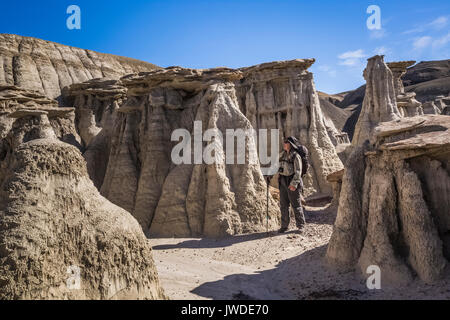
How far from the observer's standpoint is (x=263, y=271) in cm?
571

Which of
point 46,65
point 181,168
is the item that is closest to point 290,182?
point 181,168

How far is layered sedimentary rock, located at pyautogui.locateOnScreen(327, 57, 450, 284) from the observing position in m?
4.23

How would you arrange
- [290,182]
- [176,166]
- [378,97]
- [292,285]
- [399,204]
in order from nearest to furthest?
[399,204]
[292,285]
[290,182]
[176,166]
[378,97]

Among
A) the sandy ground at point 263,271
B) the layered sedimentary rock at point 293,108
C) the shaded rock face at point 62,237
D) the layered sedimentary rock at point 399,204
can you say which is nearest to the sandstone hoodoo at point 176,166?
the sandy ground at point 263,271

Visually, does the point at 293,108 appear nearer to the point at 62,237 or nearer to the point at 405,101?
the point at 405,101

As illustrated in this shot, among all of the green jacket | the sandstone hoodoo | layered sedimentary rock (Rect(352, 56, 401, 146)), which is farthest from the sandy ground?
layered sedimentary rock (Rect(352, 56, 401, 146))

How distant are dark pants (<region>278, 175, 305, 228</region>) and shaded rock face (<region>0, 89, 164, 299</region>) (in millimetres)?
4883

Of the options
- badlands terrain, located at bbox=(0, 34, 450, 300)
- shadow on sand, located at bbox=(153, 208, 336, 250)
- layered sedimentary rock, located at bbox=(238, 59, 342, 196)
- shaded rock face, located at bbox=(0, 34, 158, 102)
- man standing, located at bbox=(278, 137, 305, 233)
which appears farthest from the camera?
shaded rock face, located at bbox=(0, 34, 158, 102)

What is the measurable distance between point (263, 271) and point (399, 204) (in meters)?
2.47

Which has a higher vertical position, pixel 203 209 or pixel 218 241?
pixel 203 209

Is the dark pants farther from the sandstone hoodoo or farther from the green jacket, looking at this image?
the sandstone hoodoo

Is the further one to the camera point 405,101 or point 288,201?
point 405,101
